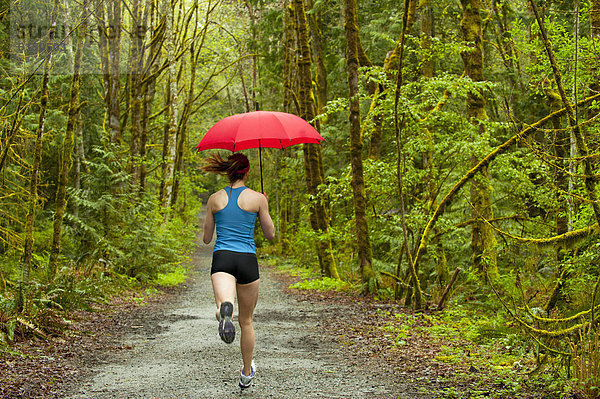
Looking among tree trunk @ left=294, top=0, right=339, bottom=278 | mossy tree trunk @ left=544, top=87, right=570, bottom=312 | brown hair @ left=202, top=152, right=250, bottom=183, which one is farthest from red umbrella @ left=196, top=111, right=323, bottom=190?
tree trunk @ left=294, top=0, right=339, bottom=278

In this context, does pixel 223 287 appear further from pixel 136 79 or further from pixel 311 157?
pixel 136 79

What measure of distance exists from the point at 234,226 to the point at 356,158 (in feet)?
24.8

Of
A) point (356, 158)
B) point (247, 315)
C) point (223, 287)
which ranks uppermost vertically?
point (356, 158)

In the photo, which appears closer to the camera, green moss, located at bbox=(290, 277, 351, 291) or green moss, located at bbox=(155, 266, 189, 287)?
green moss, located at bbox=(290, 277, 351, 291)

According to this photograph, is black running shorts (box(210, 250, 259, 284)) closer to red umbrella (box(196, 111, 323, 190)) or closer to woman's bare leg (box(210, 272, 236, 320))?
woman's bare leg (box(210, 272, 236, 320))

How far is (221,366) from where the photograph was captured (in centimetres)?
651

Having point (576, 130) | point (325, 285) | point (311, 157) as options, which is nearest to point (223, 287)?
point (576, 130)

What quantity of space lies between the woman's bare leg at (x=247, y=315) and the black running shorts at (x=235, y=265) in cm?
11

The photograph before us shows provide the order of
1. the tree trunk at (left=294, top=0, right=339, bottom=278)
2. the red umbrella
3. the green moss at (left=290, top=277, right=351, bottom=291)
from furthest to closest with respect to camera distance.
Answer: the tree trunk at (left=294, top=0, right=339, bottom=278)
the green moss at (left=290, top=277, right=351, bottom=291)
the red umbrella

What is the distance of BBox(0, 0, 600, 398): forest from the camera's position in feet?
21.6

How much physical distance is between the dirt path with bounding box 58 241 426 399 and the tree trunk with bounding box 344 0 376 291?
2.19m

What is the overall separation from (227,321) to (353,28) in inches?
369

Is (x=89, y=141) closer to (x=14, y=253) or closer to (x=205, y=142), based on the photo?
(x=14, y=253)

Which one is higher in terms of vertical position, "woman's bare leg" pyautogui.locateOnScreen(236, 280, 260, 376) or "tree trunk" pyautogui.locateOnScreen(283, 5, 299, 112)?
"tree trunk" pyautogui.locateOnScreen(283, 5, 299, 112)
